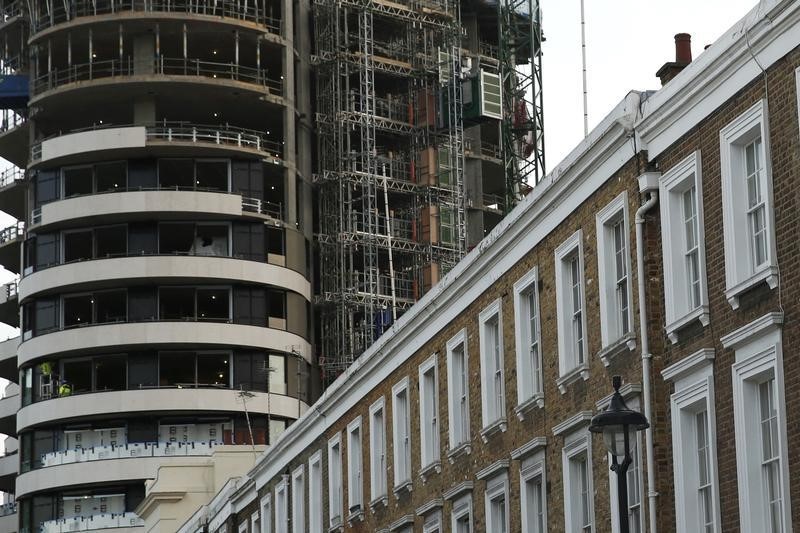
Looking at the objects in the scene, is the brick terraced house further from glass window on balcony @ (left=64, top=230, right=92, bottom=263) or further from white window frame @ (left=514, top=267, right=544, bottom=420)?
glass window on balcony @ (left=64, top=230, right=92, bottom=263)

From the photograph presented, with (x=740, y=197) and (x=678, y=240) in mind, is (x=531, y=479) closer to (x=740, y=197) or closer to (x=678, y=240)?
(x=678, y=240)

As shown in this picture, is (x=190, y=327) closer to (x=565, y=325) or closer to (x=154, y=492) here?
(x=154, y=492)

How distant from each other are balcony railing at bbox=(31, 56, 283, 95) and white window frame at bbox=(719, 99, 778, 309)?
90.2 m

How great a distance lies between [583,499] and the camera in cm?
3606

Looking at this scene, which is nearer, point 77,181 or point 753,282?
point 753,282

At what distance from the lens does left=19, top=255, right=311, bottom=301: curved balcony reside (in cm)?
11475

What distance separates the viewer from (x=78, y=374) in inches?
4638

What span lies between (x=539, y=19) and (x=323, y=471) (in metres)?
80.7

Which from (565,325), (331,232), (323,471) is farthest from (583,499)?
(331,232)

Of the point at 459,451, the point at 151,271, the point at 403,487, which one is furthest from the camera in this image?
the point at 151,271

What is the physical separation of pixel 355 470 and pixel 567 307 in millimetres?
17144

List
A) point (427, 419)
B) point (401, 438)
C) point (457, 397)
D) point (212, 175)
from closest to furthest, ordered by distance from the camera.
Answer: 1. point (457, 397)
2. point (427, 419)
3. point (401, 438)
4. point (212, 175)

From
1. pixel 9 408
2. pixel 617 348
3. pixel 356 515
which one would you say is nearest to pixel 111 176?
pixel 9 408

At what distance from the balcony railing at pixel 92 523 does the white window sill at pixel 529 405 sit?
71200 mm
